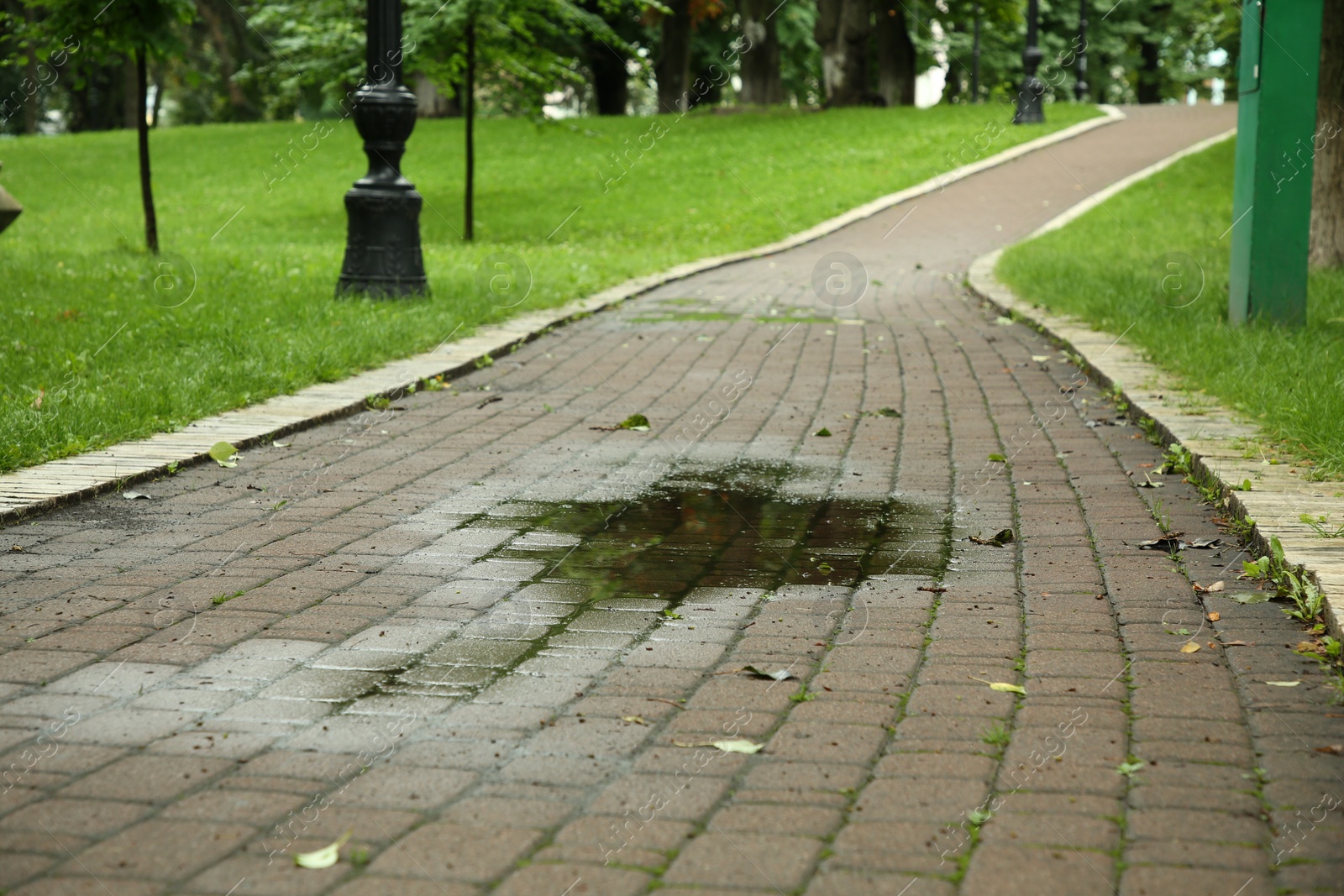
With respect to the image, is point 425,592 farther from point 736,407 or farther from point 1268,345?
point 1268,345

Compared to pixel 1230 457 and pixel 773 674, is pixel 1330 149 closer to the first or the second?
pixel 1230 457

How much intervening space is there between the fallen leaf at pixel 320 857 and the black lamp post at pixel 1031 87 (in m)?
31.0

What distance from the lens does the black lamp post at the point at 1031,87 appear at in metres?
31.4

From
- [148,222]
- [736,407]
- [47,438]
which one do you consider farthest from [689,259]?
[47,438]

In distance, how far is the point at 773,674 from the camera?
381 centimetres

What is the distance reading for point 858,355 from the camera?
10.2 m

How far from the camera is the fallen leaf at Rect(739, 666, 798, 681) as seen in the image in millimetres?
3795

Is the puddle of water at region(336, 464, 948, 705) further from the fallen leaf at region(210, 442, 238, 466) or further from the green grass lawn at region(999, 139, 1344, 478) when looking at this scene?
the green grass lawn at region(999, 139, 1344, 478)

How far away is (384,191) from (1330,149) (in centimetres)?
860

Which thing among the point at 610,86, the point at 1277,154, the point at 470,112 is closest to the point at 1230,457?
the point at 1277,154

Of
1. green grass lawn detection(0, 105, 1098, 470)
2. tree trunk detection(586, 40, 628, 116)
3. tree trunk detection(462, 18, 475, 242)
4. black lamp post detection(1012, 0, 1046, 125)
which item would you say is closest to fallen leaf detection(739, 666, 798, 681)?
green grass lawn detection(0, 105, 1098, 470)

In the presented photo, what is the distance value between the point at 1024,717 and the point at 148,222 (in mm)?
14666

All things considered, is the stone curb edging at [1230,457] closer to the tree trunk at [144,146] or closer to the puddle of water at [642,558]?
the puddle of water at [642,558]

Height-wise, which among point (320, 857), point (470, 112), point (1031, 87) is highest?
point (1031, 87)
